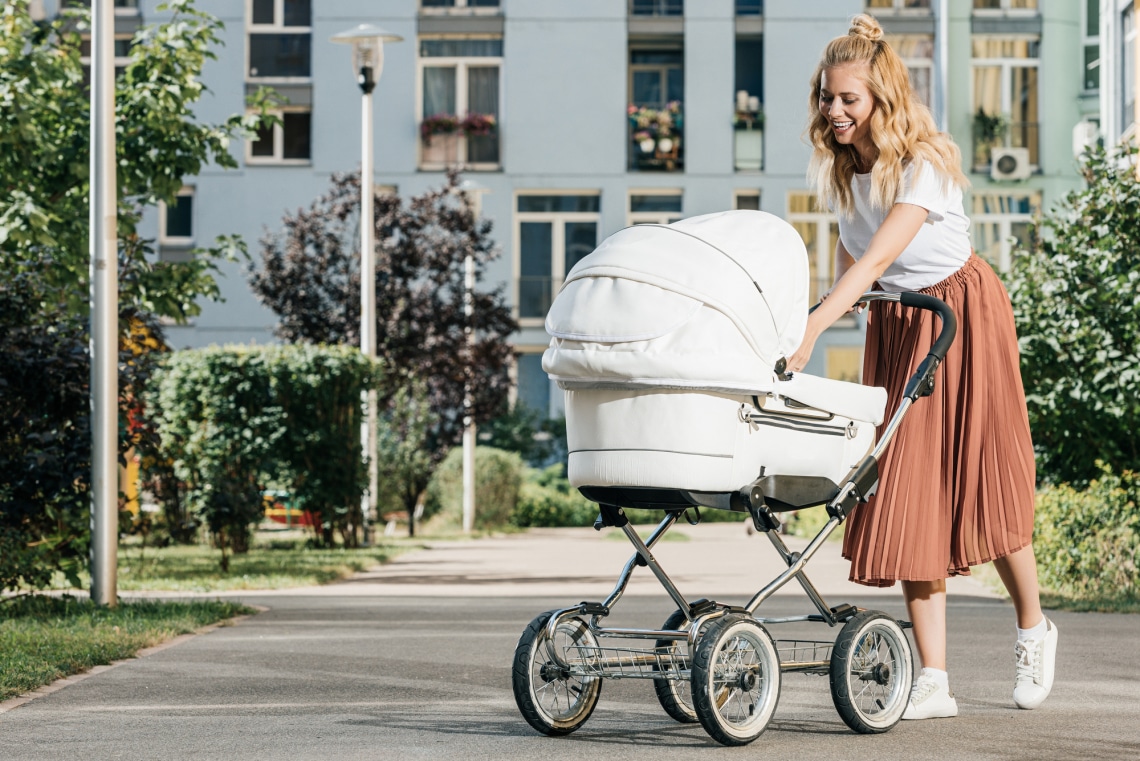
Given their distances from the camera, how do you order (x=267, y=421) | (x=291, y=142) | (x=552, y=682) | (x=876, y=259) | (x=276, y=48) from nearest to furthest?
1. (x=552, y=682)
2. (x=876, y=259)
3. (x=267, y=421)
4. (x=276, y=48)
5. (x=291, y=142)

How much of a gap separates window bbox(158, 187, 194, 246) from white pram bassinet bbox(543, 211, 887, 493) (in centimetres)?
3367

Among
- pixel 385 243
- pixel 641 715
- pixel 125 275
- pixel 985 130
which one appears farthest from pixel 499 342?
pixel 641 715

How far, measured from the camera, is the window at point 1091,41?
37031mm

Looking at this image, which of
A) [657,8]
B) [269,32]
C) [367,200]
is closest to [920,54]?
[657,8]

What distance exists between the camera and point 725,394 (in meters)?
4.86

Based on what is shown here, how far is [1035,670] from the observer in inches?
228

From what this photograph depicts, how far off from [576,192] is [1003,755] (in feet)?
108

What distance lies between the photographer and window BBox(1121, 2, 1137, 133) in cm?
2620

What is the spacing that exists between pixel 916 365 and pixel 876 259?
46cm

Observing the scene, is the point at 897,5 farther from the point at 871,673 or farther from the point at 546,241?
the point at 871,673

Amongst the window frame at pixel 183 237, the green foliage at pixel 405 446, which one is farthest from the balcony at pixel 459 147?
the green foliage at pixel 405 446

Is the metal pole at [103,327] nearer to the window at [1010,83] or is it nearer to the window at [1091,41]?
the window at [1010,83]

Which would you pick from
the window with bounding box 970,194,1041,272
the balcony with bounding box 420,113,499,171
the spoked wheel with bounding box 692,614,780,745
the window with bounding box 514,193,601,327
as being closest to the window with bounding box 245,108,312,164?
the balcony with bounding box 420,113,499,171

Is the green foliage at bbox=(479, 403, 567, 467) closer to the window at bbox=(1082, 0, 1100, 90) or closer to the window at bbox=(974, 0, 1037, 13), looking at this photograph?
the window at bbox=(974, 0, 1037, 13)
